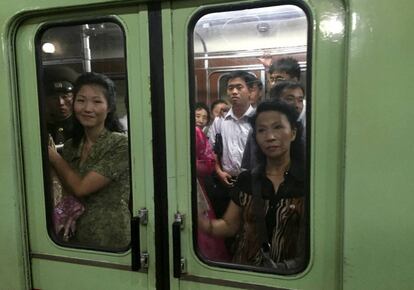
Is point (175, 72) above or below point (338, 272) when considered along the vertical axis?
above

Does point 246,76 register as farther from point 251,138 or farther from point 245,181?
point 245,181

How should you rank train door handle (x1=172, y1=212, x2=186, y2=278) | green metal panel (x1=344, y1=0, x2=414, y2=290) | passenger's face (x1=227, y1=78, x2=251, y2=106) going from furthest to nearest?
train door handle (x1=172, y1=212, x2=186, y2=278)
passenger's face (x1=227, y1=78, x2=251, y2=106)
green metal panel (x1=344, y1=0, x2=414, y2=290)

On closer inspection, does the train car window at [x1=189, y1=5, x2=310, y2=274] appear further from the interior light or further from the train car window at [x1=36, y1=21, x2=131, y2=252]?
the interior light

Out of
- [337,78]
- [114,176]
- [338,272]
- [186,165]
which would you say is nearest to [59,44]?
[114,176]

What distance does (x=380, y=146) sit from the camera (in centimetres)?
124

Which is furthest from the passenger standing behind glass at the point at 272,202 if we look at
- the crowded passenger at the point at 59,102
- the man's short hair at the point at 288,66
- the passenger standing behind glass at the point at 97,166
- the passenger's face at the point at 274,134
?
the crowded passenger at the point at 59,102

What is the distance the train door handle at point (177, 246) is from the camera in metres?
1.58

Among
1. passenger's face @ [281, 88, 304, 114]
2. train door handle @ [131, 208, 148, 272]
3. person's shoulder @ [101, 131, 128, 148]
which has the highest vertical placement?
passenger's face @ [281, 88, 304, 114]

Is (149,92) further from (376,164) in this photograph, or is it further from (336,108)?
(376,164)

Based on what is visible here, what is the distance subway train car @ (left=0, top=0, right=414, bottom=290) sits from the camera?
124 cm

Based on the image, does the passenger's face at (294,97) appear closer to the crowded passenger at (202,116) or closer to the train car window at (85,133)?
the crowded passenger at (202,116)

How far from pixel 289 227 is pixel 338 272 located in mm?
229

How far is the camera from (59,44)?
1.71m

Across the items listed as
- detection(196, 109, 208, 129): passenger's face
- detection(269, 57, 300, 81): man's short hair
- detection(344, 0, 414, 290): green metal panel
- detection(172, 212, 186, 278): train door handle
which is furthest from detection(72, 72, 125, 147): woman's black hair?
detection(344, 0, 414, 290): green metal panel
